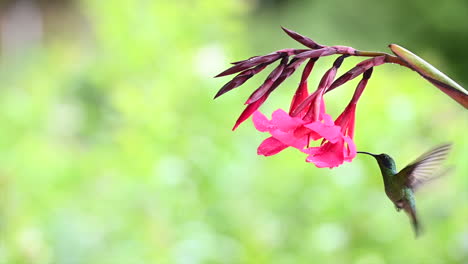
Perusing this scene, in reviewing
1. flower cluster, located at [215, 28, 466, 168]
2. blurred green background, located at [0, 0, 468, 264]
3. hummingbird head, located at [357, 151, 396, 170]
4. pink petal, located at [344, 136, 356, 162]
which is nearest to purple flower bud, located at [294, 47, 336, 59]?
flower cluster, located at [215, 28, 466, 168]

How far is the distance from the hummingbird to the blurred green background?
0.93 meters

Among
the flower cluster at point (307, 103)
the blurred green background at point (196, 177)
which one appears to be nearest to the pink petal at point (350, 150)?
the flower cluster at point (307, 103)

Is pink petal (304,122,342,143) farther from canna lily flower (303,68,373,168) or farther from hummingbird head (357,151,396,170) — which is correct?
hummingbird head (357,151,396,170)

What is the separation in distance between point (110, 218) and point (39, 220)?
0.78ft

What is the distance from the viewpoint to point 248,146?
7.73ft

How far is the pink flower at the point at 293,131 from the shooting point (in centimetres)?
78

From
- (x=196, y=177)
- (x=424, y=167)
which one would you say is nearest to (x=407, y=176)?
(x=424, y=167)

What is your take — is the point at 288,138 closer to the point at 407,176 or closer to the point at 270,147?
the point at 270,147

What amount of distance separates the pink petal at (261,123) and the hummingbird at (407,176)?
0.48ft

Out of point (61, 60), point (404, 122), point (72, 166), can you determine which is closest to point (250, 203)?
point (404, 122)

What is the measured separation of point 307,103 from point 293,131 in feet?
0.15

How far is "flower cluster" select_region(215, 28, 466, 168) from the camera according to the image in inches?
29.3

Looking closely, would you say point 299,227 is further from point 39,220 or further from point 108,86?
point 108,86

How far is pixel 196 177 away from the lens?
86.1 inches
